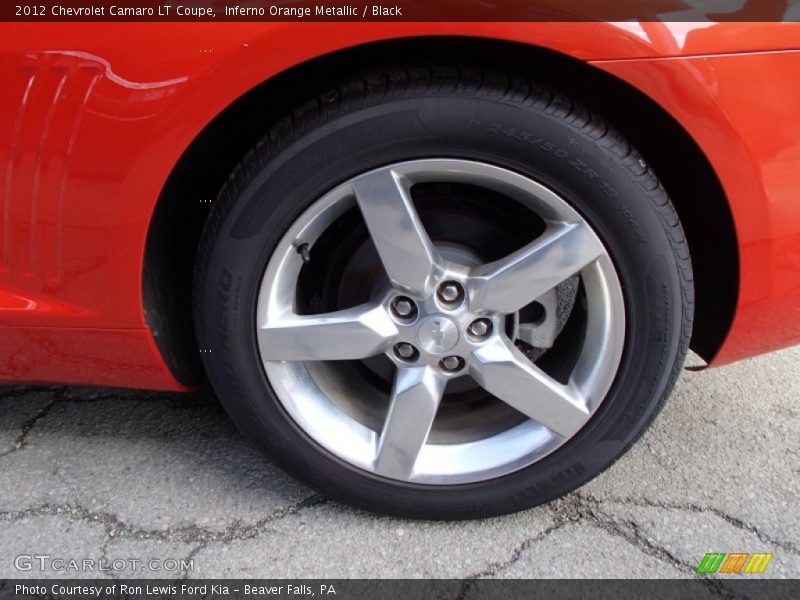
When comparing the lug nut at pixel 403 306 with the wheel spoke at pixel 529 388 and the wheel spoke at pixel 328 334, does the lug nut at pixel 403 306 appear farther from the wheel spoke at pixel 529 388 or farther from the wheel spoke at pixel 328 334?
the wheel spoke at pixel 529 388

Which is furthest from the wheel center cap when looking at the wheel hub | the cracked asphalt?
the cracked asphalt

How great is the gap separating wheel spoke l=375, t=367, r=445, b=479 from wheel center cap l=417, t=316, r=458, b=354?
53 mm

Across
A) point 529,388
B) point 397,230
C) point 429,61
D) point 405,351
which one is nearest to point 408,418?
point 405,351

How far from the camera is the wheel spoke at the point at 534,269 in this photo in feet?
4.24

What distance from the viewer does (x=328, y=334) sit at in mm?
1409

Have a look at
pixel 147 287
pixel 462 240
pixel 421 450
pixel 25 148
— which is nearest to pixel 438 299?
pixel 462 240

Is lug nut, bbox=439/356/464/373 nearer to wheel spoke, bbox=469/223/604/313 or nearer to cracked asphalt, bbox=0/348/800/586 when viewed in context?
wheel spoke, bbox=469/223/604/313

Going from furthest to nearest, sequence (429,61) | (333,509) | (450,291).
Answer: (333,509) < (450,291) < (429,61)

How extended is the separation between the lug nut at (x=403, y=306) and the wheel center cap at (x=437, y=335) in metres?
0.04

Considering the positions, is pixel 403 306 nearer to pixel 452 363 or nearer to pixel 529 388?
pixel 452 363

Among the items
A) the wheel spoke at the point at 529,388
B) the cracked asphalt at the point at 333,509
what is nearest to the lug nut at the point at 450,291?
the wheel spoke at the point at 529,388

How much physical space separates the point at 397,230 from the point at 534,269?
26cm

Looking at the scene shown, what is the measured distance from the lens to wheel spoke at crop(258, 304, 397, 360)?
4.59ft

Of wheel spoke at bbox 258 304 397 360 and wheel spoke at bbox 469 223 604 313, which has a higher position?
wheel spoke at bbox 469 223 604 313
